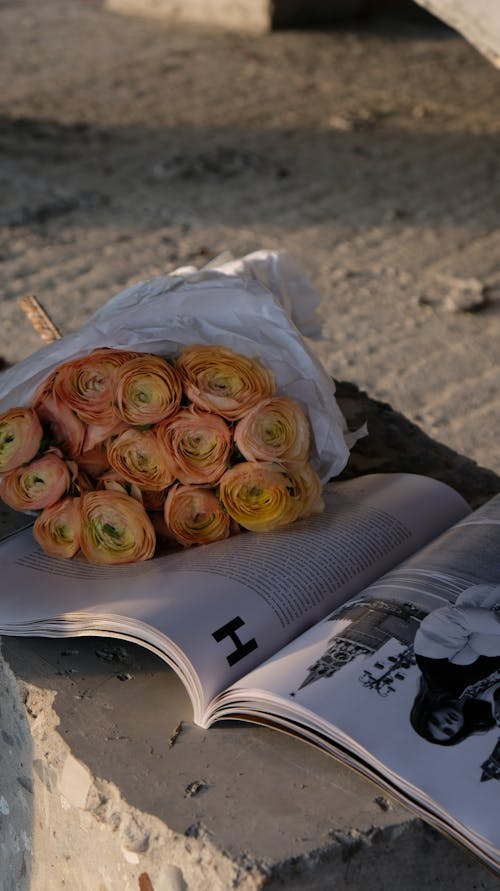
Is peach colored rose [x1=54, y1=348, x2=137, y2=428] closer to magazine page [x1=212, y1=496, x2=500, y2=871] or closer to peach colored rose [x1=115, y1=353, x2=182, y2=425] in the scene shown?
peach colored rose [x1=115, y1=353, x2=182, y2=425]

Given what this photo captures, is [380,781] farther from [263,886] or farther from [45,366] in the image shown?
[45,366]

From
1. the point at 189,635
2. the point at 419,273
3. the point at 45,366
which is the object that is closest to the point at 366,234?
the point at 419,273

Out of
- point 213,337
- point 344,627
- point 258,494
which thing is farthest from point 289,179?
point 344,627

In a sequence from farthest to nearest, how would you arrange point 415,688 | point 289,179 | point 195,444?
point 289,179 → point 195,444 → point 415,688

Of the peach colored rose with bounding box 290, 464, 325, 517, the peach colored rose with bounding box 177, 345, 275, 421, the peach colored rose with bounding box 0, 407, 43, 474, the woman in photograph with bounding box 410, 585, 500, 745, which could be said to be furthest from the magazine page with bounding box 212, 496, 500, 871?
the peach colored rose with bounding box 0, 407, 43, 474

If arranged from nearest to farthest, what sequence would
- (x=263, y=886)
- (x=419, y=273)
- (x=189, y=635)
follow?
1. (x=263, y=886)
2. (x=189, y=635)
3. (x=419, y=273)

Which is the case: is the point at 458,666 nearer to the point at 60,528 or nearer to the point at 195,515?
the point at 195,515
